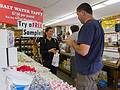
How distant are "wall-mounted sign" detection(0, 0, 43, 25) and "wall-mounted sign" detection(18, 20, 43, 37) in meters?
0.07

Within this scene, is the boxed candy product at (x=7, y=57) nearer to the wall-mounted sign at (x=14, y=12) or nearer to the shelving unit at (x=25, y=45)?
the wall-mounted sign at (x=14, y=12)

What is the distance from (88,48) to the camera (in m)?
2.71

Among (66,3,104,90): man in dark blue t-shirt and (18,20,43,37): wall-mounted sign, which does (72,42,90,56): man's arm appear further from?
(18,20,43,37): wall-mounted sign

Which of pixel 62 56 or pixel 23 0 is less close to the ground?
pixel 23 0

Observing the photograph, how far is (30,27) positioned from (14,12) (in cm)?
48

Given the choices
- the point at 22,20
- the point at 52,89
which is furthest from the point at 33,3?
the point at 52,89

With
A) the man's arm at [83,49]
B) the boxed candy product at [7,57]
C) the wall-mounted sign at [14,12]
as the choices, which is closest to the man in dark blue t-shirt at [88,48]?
the man's arm at [83,49]

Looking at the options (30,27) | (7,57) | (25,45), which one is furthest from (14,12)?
(25,45)

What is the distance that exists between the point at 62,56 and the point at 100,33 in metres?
5.75

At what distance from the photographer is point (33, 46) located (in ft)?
31.6

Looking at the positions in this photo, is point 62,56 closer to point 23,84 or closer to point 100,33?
point 100,33

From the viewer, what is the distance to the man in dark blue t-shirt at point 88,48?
2727mm

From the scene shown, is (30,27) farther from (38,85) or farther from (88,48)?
(38,85)

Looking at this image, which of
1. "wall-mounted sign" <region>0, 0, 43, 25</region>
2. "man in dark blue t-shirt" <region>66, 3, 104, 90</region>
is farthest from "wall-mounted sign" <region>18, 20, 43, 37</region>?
"man in dark blue t-shirt" <region>66, 3, 104, 90</region>
